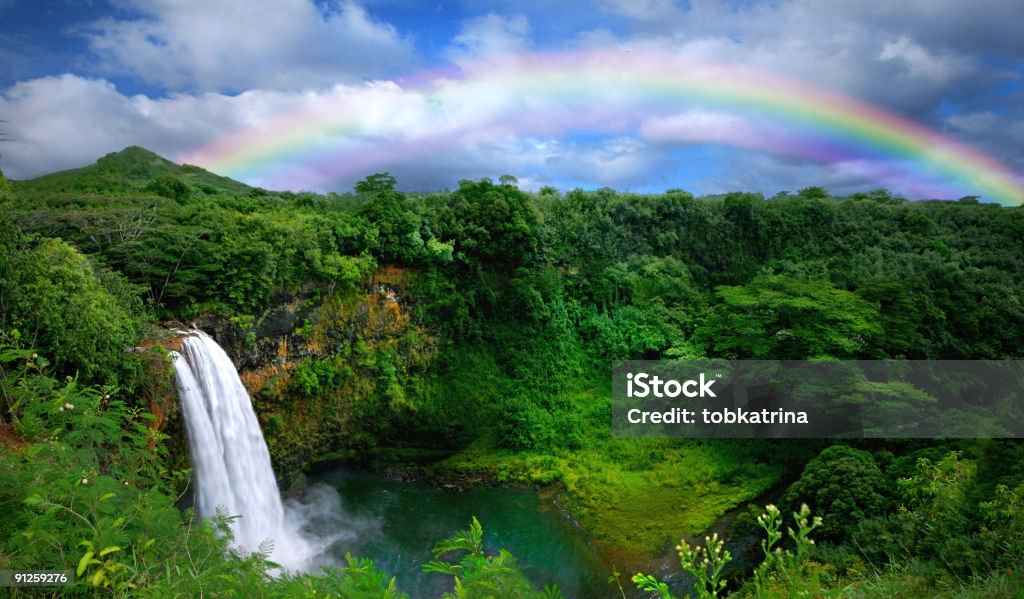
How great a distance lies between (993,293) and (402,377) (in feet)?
61.8

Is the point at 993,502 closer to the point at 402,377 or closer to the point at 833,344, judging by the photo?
the point at 833,344

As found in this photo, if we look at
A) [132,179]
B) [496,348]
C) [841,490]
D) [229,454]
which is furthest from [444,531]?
[132,179]

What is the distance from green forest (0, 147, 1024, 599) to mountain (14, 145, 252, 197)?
8.1 inches

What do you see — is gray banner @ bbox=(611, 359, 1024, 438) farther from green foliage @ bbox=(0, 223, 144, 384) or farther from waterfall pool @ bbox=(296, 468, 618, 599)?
green foliage @ bbox=(0, 223, 144, 384)

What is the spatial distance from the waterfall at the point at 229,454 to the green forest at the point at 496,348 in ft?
1.07

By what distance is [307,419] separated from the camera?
13555 millimetres

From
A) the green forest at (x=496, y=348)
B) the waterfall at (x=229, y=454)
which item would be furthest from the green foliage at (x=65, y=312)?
the waterfall at (x=229, y=454)

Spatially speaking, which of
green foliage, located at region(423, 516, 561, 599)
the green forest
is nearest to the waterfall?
the green forest

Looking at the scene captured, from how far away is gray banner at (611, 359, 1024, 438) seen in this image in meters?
12.3

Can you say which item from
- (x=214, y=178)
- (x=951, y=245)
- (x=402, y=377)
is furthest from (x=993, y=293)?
(x=214, y=178)

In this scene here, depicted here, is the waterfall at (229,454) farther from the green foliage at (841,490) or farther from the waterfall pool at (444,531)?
the green foliage at (841,490)

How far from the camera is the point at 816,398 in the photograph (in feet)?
45.6

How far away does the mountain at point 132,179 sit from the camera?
48.4ft

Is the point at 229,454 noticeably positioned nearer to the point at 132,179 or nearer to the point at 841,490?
the point at 841,490
